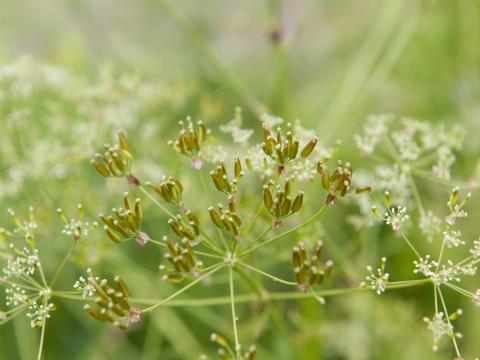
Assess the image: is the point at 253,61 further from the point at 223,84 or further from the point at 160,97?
the point at 160,97

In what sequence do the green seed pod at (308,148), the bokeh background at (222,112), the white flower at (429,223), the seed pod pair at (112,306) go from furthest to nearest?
1. the bokeh background at (222,112)
2. the white flower at (429,223)
3. the green seed pod at (308,148)
4. the seed pod pair at (112,306)

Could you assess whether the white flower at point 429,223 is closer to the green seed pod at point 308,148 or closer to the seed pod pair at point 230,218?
the green seed pod at point 308,148

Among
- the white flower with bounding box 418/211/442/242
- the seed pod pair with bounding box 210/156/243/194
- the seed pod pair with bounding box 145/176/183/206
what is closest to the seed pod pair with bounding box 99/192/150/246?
the seed pod pair with bounding box 145/176/183/206

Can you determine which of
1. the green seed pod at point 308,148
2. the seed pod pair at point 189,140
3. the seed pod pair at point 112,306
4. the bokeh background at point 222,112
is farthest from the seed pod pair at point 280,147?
the bokeh background at point 222,112

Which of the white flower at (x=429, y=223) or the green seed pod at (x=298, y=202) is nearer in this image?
the green seed pod at (x=298, y=202)

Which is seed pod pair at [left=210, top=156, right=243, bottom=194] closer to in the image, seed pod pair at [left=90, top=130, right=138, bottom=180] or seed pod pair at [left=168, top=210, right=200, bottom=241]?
seed pod pair at [left=168, top=210, right=200, bottom=241]

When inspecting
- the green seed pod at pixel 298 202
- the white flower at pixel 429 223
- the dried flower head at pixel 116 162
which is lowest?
the dried flower head at pixel 116 162

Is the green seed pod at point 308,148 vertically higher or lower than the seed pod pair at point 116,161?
higher

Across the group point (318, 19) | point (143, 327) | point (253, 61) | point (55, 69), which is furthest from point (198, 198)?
point (318, 19)
